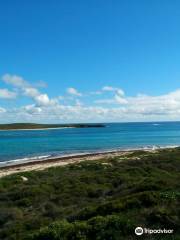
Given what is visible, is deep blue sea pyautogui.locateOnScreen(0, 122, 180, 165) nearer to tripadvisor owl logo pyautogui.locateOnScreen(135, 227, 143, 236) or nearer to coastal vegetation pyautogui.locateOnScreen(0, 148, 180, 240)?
coastal vegetation pyautogui.locateOnScreen(0, 148, 180, 240)

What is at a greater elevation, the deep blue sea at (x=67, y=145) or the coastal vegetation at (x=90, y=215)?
the coastal vegetation at (x=90, y=215)

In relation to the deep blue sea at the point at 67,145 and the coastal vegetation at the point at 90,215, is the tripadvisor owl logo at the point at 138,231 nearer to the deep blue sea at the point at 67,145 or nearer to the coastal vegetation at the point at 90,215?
the coastal vegetation at the point at 90,215

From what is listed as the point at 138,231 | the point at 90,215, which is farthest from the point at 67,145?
the point at 138,231

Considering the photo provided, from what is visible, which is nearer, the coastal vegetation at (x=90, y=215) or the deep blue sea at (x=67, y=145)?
the coastal vegetation at (x=90, y=215)

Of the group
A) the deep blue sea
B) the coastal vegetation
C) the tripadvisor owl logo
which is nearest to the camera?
the tripadvisor owl logo

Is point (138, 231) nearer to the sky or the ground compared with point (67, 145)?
nearer to the sky

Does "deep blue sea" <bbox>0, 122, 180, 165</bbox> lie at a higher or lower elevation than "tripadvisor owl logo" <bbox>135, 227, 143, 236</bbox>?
lower

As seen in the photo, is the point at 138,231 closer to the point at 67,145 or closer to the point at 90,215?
the point at 90,215

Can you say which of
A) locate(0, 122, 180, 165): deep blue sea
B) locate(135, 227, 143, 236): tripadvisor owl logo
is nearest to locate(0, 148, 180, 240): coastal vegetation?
locate(135, 227, 143, 236): tripadvisor owl logo

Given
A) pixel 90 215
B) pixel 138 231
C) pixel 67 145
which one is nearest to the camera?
pixel 138 231

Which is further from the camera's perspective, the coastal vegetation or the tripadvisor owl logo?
the coastal vegetation

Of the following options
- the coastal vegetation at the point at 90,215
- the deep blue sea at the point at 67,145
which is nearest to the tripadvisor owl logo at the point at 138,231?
the coastal vegetation at the point at 90,215

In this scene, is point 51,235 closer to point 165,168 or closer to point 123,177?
point 123,177

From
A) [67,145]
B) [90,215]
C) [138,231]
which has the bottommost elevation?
[67,145]
